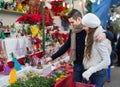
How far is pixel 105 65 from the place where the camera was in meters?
2.75

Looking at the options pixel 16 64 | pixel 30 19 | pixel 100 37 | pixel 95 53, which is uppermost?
pixel 30 19

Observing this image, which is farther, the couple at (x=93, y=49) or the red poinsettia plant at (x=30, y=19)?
the red poinsettia plant at (x=30, y=19)

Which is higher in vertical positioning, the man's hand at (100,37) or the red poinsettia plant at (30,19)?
the red poinsettia plant at (30,19)

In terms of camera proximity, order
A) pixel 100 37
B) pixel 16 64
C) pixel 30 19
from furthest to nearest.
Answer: pixel 30 19 → pixel 16 64 → pixel 100 37

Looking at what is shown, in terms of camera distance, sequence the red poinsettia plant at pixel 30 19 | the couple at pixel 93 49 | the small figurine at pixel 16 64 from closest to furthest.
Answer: the couple at pixel 93 49
the small figurine at pixel 16 64
the red poinsettia plant at pixel 30 19

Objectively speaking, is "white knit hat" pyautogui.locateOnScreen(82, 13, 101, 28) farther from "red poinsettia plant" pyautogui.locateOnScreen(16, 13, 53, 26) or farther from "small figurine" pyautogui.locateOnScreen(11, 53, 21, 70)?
"red poinsettia plant" pyautogui.locateOnScreen(16, 13, 53, 26)

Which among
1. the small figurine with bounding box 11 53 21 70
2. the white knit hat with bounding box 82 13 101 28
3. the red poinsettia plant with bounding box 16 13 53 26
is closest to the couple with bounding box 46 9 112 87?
the white knit hat with bounding box 82 13 101 28

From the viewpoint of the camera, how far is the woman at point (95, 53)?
9.00 feet

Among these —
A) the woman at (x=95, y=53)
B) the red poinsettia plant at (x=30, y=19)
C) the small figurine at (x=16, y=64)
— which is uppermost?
the red poinsettia plant at (x=30, y=19)

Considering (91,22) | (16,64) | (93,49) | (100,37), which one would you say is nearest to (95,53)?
(93,49)

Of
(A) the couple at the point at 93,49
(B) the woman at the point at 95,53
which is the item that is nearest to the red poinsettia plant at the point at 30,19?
(A) the couple at the point at 93,49

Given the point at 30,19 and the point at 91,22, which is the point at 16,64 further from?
the point at 91,22

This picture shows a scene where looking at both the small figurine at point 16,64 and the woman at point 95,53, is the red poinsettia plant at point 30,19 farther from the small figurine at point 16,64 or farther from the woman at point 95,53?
the woman at point 95,53

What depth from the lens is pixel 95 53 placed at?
2.83 m
